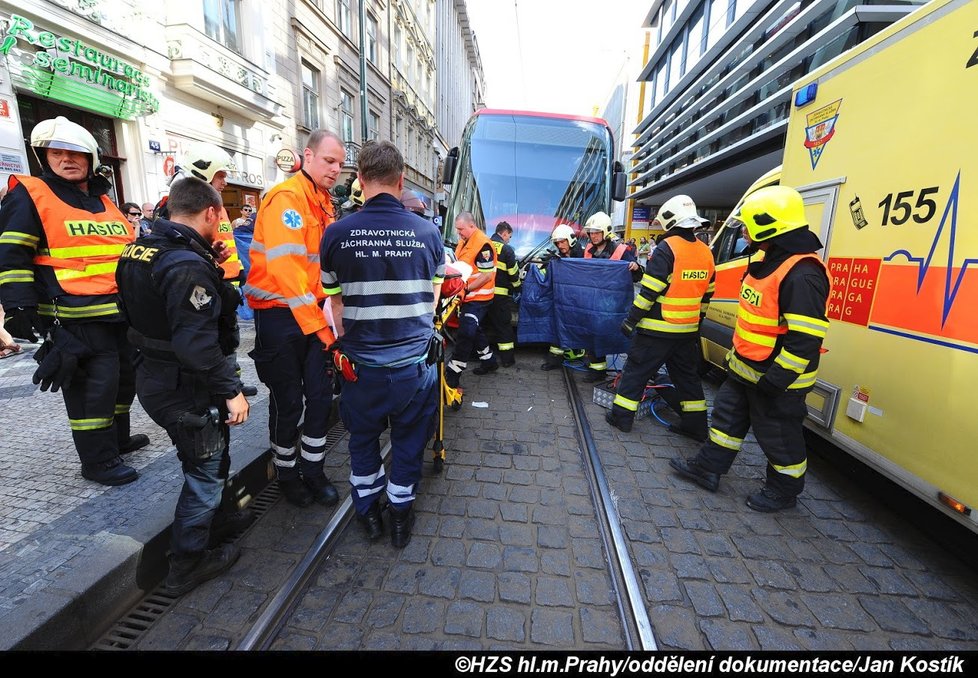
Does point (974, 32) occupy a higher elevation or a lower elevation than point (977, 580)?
higher

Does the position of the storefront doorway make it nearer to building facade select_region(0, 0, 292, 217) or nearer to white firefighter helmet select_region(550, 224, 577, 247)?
building facade select_region(0, 0, 292, 217)

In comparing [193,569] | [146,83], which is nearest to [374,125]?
[146,83]

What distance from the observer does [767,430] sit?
3.14 m

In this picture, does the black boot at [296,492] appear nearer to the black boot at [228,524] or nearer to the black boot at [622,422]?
the black boot at [228,524]

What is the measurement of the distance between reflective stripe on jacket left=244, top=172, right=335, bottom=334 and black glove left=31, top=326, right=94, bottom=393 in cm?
116

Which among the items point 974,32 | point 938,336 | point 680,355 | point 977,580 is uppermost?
point 974,32

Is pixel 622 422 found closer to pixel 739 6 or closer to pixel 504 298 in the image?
pixel 504 298

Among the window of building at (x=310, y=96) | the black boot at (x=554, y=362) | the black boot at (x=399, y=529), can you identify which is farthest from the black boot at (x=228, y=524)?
the window of building at (x=310, y=96)

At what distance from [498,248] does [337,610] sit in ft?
15.0

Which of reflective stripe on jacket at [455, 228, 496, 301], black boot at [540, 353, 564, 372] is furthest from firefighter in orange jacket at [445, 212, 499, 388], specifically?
black boot at [540, 353, 564, 372]
